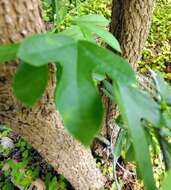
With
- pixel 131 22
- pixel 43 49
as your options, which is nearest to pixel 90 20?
pixel 43 49

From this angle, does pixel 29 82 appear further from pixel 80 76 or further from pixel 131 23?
pixel 131 23

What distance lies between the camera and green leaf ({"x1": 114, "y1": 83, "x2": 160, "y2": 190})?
52 centimetres

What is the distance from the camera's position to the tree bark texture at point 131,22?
1266mm

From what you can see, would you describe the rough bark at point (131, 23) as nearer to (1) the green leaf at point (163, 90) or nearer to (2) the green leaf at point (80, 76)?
(1) the green leaf at point (163, 90)

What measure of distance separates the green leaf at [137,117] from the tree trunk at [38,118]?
0.20m

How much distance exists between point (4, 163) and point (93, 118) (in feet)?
3.97

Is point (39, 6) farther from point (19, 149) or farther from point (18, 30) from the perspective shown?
point (19, 149)

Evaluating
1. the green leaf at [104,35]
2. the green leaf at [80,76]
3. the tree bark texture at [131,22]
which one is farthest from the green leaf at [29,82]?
the tree bark texture at [131,22]

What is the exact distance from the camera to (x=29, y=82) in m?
0.51

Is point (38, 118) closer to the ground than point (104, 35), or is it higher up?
closer to the ground

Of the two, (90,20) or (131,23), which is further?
(131,23)

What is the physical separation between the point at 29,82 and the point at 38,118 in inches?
14.1

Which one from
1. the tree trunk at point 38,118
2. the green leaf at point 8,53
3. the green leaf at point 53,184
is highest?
the green leaf at point 8,53

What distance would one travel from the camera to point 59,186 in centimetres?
154
